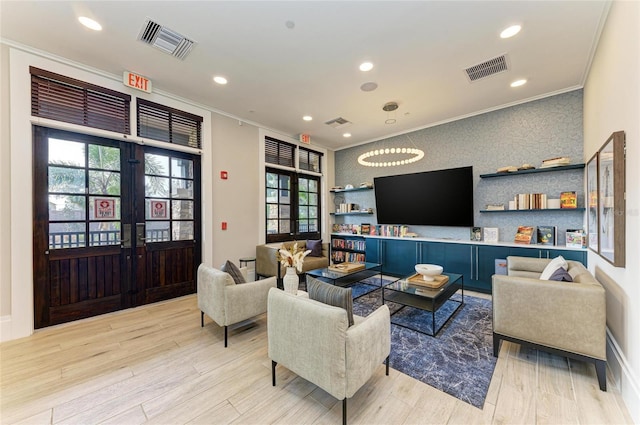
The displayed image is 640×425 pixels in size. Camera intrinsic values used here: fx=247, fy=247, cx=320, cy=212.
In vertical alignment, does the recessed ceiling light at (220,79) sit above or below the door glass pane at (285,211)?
above

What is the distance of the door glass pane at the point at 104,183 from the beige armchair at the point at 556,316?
4.62m

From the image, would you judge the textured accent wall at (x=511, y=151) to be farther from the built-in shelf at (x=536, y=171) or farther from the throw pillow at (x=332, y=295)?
the throw pillow at (x=332, y=295)

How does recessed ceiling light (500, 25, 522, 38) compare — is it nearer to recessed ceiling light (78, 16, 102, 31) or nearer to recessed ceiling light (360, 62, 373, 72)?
recessed ceiling light (360, 62, 373, 72)

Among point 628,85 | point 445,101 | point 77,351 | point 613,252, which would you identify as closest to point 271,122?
point 445,101

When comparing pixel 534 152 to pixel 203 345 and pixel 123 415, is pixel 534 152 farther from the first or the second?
pixel 123 415

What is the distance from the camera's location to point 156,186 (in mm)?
3707

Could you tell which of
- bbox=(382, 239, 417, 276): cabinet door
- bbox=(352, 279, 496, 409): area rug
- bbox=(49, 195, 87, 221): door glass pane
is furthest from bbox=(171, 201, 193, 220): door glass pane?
bbox=(382, 239, 417, 276): cabinet door

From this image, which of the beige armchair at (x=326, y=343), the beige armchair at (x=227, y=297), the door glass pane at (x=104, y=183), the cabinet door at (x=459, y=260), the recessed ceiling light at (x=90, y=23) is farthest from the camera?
the cabinet door at (x=459, y=260)

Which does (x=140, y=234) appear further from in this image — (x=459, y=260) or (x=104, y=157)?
(x=459, y=260)

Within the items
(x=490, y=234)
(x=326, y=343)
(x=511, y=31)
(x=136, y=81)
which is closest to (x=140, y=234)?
(x=136, y=81)

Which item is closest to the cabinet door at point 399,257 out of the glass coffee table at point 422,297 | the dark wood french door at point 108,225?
the glass coffee table at point 422,297

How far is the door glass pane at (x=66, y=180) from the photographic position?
2.92 m

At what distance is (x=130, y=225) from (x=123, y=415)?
8.22 feet

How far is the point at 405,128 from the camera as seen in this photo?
520 centimetres
